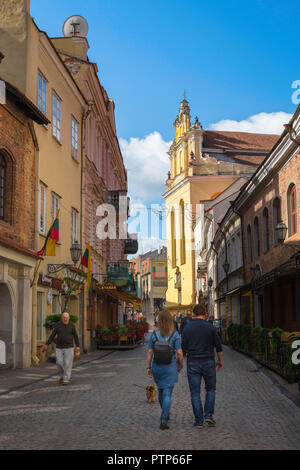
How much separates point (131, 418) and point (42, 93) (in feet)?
43.8

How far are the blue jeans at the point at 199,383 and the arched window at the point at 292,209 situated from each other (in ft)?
40.1

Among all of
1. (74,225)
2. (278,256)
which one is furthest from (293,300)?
(74,225)

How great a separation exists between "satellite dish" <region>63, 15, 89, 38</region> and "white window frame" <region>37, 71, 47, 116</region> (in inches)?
396

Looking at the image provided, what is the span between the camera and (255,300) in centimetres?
2625

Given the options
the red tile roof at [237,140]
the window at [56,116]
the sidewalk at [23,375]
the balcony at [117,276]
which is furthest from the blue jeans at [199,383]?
the red tile roof at [237,140]

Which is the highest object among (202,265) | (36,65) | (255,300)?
(36,65)

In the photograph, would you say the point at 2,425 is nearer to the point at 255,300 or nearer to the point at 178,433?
the point at 178,433

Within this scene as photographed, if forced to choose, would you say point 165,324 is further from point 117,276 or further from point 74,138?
point 117,276

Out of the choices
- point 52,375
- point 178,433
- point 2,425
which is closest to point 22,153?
point 52,375

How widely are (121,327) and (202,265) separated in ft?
92.4

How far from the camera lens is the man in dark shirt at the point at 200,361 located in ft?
24.2
